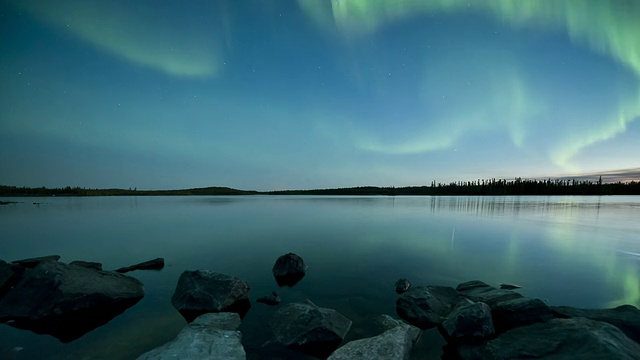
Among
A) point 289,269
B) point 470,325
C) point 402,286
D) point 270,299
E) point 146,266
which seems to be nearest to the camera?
point 470,325

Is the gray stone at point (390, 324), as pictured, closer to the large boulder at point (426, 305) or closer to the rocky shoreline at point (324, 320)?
the rocky shoreline at point (324, 320)

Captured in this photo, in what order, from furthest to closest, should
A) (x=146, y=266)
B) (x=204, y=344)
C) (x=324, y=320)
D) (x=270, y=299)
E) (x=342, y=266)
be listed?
1. (x=342, y=266)
2. (x=146, y=266)
3. (x=270, y=299)
4. (x=324, y=320)
5. (x=204, y=344)

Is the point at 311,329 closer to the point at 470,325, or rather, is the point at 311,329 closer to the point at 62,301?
the point at 470,325

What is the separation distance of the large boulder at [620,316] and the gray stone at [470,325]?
2.80 meters

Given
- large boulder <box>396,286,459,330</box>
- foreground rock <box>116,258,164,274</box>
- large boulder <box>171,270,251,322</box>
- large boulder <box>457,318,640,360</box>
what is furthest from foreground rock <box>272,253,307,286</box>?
large boulder <box>457,318,640,360</box>

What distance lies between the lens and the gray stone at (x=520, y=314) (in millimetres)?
7359

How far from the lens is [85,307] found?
29.8 feet

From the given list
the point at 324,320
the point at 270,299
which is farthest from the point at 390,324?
the point at 270,299

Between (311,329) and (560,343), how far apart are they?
5.85 m

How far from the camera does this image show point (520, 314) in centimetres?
748

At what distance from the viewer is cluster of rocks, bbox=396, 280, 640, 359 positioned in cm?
561

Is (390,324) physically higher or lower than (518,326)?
lower

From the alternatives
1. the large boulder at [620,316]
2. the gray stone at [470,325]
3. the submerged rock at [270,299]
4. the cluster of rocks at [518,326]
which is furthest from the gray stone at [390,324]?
the large boulder at [620,316]

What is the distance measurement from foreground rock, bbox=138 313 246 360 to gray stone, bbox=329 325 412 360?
2.49 m
